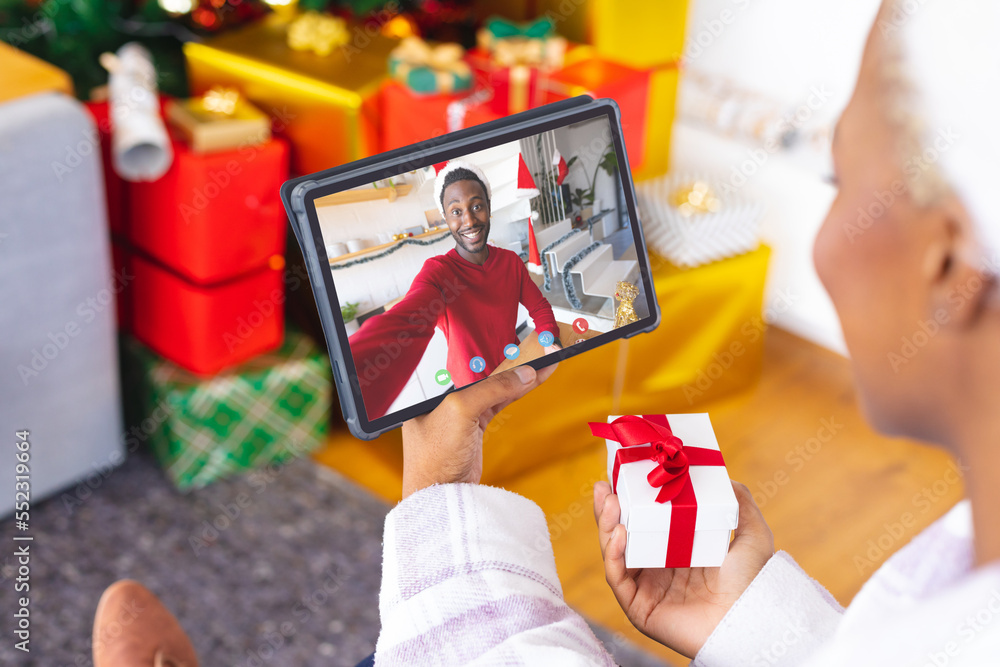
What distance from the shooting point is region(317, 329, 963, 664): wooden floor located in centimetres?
142

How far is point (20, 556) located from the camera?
1.46 m

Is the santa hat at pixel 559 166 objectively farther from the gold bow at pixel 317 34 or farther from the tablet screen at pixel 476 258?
the gold bow at pixel 317 34

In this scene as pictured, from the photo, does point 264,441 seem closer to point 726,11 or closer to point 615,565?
point 615,565

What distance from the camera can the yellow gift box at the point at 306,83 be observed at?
60.5 inches

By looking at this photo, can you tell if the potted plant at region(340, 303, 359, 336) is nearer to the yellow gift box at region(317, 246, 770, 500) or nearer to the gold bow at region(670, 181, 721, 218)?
the yellow gift box at region(317, 246, 770, 500)

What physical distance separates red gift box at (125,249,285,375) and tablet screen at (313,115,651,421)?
3.07ft

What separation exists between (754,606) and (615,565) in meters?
0.12

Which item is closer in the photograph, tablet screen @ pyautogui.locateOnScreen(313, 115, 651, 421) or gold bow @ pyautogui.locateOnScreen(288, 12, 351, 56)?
tablet screen @ pyautogui.locateOnScreen(313, 115, 651, 421)

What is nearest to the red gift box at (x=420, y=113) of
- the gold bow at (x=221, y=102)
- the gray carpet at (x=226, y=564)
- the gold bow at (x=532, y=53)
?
the gold bow at (x=532, y=53)

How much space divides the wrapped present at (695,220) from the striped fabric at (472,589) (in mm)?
1042

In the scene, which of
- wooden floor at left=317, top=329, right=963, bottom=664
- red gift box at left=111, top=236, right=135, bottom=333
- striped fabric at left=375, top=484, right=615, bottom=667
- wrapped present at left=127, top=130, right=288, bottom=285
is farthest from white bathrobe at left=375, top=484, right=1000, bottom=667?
red gift box at left=111, top=236, right=135, bottom=333

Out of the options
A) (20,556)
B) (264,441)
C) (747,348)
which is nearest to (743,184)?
(747,348)

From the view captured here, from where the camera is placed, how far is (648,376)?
1.69 metres

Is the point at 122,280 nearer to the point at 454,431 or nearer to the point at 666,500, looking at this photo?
the point at 454,431
